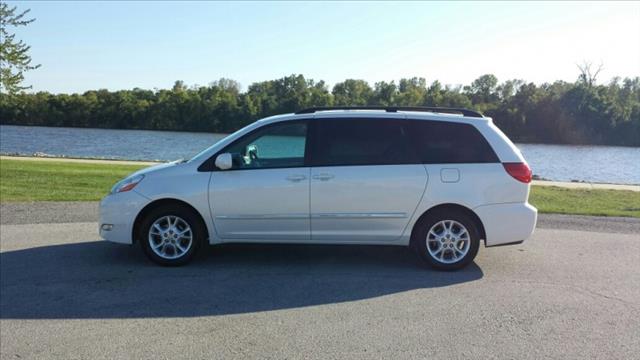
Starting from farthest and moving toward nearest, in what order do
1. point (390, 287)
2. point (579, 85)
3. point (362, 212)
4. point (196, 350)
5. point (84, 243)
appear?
point (579, 85)
point (84, 243)
point (362, 212)
point (390, 287)
point (196, 350)

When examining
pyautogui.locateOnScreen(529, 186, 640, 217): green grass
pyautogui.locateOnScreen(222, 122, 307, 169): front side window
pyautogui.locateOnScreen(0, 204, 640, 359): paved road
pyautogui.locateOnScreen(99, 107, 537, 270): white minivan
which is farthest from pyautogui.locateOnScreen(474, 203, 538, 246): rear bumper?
pyautogui.locateOnScreen(529, 186, 640, 217): green grass

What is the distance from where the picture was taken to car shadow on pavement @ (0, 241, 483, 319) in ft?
16.1

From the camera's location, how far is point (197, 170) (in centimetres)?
611

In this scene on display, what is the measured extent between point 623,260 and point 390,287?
136 inches

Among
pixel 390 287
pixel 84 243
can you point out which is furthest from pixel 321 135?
pixel 84 243

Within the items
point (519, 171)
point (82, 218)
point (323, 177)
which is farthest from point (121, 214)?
point (519, 171)

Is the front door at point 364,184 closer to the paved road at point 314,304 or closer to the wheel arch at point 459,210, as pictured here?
the wheel arch at point 459,210

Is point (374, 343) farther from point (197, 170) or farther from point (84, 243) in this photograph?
point (84, 243)

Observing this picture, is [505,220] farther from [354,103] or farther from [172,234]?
[354,103]

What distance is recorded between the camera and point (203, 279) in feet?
18.7

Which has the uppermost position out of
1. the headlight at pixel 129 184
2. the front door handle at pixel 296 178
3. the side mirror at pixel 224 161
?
the side mirror at pixel 224 161

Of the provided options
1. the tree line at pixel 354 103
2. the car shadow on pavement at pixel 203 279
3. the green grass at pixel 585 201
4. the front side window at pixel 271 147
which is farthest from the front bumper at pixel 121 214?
the tree line at pixel 354 103

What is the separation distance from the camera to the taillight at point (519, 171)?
6.01 meters

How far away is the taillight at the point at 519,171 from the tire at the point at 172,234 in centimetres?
361
